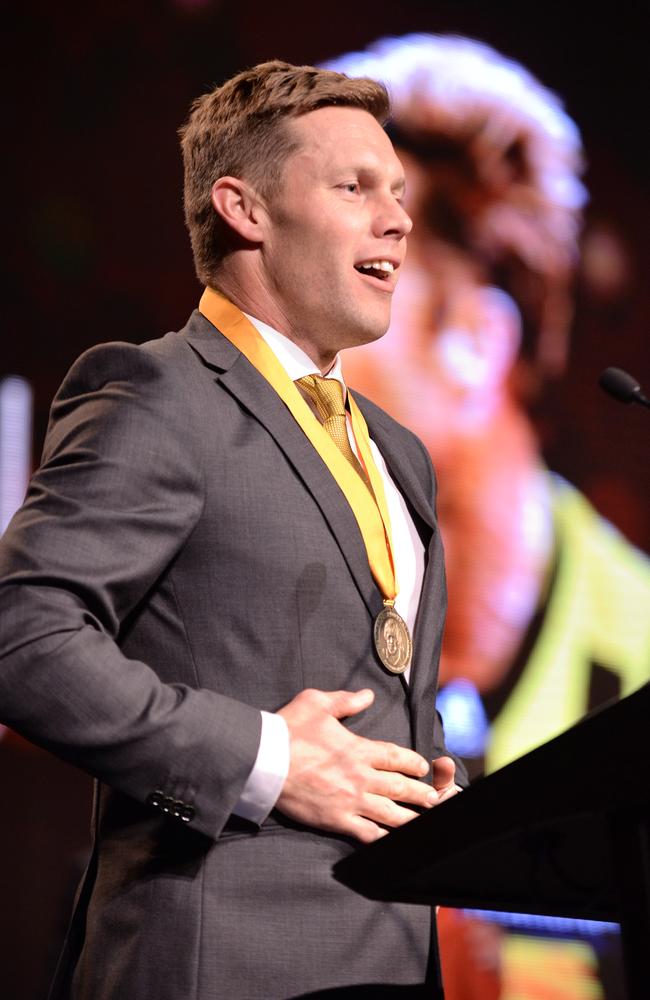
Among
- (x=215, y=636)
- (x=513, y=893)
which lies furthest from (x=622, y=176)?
(x=513, y=893)

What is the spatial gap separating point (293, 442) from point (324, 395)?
0.23 m

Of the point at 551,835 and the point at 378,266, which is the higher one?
the point at 378,266

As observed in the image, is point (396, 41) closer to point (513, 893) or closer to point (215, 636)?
point (215, 636)

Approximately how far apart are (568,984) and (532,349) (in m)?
1.95

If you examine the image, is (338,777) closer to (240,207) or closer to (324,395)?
(324,395)

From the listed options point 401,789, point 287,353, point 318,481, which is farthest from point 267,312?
point 401,789

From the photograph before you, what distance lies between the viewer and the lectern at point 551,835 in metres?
0.96

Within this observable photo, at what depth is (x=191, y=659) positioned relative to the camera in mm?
1556

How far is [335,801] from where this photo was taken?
1.47 meters

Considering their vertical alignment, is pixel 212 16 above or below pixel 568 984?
above

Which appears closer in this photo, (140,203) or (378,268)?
(378,268)

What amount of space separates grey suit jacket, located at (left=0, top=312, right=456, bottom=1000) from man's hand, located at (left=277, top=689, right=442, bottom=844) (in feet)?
0.17

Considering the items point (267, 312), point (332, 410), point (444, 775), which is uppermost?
point (267, 312)

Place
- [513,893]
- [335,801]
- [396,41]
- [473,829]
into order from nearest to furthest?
[473,829]
[513,893]
[335,801]
[396,41]
